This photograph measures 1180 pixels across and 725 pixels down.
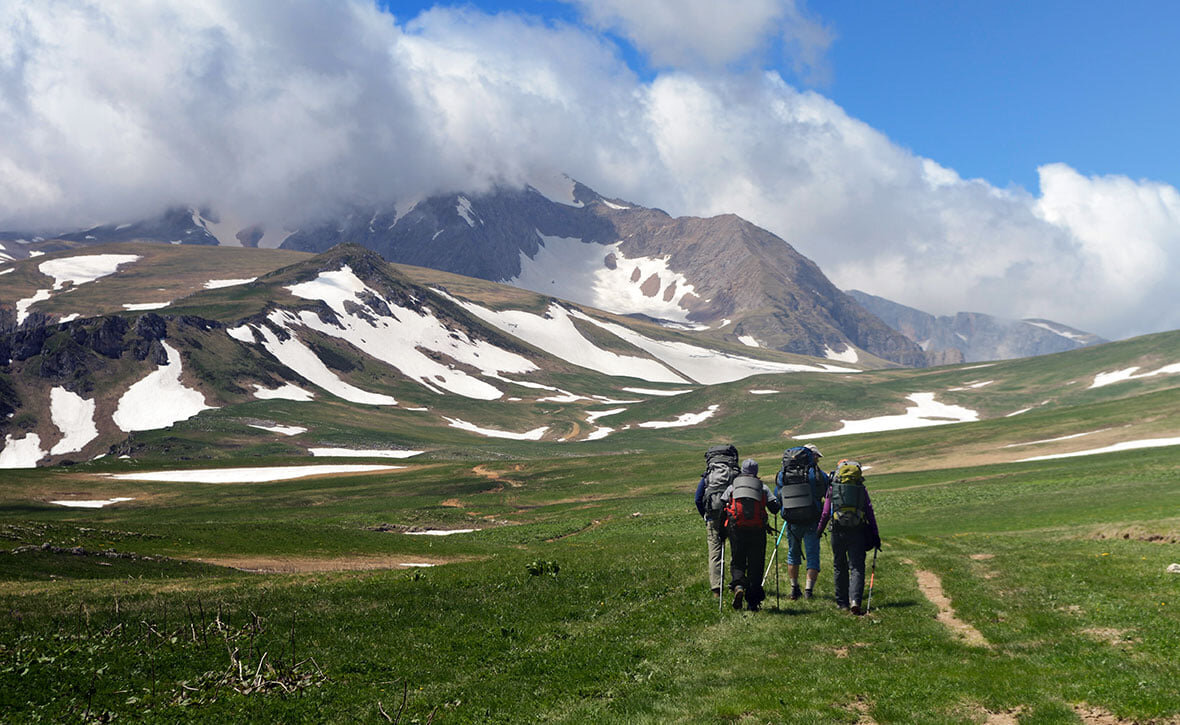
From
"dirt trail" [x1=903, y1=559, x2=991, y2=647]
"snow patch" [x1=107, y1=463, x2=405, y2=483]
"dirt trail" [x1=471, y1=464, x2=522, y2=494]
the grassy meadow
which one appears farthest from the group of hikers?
"snow patch" [x1=107, y1=463, x2=405, y2=483]

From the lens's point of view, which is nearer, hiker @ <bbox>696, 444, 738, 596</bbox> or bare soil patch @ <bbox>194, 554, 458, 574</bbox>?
hiker @ <bbox>696, 444, 738, 596</bbox>

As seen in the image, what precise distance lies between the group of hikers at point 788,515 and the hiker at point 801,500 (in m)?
0.03

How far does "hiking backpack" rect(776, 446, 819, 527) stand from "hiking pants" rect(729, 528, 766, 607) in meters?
1.69

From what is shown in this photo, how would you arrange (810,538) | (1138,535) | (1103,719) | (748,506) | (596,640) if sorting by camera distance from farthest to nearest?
(1138,535) → (810,538) → (748,506) → (596,640) → (1103,719)

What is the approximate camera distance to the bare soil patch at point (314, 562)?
42.4 meters

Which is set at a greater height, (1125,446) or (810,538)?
(810,538)

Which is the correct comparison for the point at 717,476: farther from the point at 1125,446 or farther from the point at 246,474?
the point at 246,474

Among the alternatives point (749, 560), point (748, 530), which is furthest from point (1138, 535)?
point (748, 530)

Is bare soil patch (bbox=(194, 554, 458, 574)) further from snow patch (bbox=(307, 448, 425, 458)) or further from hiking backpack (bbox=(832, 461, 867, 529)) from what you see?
snow patch (bbox=(307, 448, 425, 458))

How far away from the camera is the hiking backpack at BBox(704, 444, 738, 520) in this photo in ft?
76.1

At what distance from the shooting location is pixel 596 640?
19.6 metres

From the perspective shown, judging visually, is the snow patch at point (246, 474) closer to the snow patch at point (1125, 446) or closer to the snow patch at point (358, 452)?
the snow patch at point (358, 452)

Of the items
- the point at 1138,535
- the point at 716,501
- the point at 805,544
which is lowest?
the point at 1138,535

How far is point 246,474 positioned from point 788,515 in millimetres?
129031
